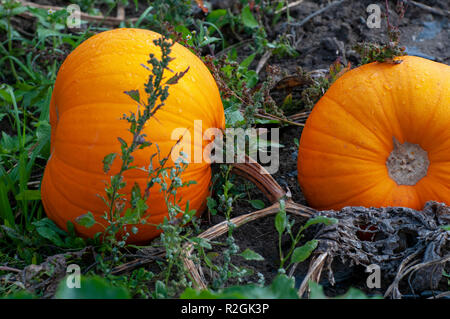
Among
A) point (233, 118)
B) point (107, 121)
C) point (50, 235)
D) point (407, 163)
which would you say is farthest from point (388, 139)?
point (50, 235)

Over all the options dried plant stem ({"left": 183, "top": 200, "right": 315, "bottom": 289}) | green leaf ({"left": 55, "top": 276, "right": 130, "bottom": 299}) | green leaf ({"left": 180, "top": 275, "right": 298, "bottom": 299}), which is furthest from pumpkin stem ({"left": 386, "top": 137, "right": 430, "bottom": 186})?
green leaf ({"left": 55, "top": 276, "right": 130, "bottom": 299})

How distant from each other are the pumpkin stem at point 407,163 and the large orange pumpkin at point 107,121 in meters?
0.83

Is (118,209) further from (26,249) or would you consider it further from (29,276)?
(26,249)

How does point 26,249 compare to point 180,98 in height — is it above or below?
below

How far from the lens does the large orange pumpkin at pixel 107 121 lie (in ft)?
7.15

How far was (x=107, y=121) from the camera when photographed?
85.5 inches

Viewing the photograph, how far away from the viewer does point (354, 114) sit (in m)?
2.30

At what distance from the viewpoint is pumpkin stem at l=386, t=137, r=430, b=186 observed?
2.29 meters

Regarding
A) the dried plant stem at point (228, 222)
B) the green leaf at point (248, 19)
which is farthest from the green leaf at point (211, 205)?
the green leaf at point (248, 19)

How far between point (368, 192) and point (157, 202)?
3.03ft

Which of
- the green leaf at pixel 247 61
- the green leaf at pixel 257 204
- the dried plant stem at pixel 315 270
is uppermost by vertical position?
the green leaf at pixel 247 61

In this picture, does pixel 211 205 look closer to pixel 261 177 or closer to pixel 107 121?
pixel 261 177

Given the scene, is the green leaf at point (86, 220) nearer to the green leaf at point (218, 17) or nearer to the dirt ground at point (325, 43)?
the dirt ground at point (325, 43)
